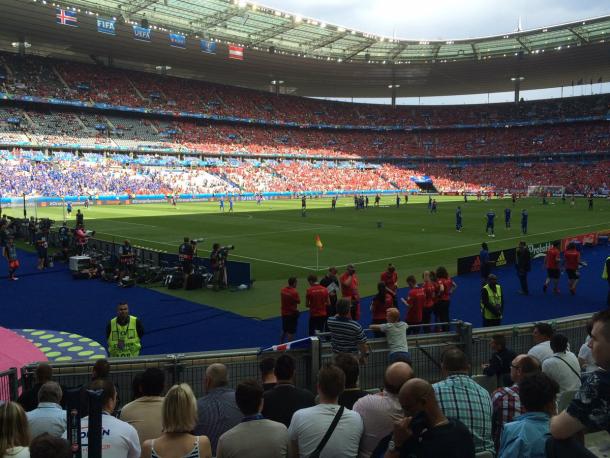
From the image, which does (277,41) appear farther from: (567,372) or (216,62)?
(567,372)

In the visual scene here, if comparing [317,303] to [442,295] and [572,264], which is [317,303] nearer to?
[442,295]

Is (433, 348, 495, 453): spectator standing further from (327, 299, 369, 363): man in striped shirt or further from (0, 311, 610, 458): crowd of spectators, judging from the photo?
(327, 299, 369, 363): man in striped shirt

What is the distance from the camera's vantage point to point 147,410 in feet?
15.5

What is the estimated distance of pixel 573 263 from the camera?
17.2 m

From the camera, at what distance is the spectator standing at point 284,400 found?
15.7 ft

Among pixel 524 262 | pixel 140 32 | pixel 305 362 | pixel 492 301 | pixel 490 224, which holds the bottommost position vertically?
pixel 305 362

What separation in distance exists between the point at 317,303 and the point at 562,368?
6.74 metres

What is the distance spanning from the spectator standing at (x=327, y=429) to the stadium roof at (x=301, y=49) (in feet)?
205

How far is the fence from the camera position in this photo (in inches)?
284

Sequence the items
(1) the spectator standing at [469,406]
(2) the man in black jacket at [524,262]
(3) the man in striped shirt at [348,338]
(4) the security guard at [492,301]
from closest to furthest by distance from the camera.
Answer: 1. (1) the spectator standing at [469,406]
2. (3) the man in striped shirt at [348,338]
3. (4) the security guard at [492,301]
4. (2) the man in black jacket at [524,262]

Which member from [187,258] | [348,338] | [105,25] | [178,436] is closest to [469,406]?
[178,436]

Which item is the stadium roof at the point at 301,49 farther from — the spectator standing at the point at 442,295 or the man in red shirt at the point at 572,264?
the spectator standing at the point at 442,295

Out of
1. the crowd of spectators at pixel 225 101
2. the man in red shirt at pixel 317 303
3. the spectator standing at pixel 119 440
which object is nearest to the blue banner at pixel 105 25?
the crowd of spectators at pixel 225 101

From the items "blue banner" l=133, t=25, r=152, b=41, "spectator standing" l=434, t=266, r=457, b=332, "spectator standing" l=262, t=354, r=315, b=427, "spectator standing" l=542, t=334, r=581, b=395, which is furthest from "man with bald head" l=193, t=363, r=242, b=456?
"blue banner" l=133, t=25, r=152, b=41
